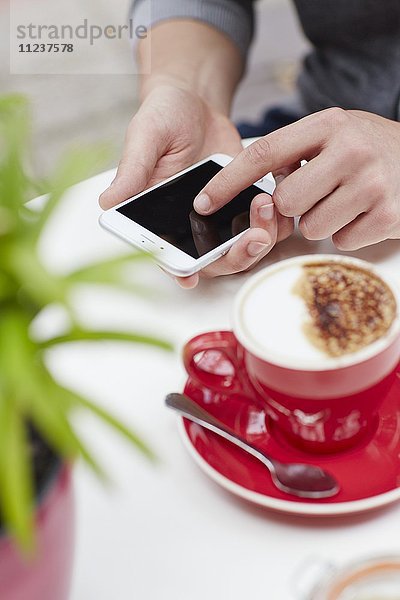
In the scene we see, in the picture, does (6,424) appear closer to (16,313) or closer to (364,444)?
(16,313)

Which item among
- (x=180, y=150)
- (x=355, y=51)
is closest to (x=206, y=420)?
(x=180, y=150)

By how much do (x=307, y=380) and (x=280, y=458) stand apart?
92 millimetres

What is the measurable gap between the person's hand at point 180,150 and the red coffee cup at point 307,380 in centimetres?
16

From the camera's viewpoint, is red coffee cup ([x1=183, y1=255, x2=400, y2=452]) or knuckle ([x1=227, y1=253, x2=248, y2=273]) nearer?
red coffee cup ([x1=183, y1=255, x2=400, y2=452])

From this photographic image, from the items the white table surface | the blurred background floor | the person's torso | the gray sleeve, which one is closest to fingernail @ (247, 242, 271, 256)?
the white table surface

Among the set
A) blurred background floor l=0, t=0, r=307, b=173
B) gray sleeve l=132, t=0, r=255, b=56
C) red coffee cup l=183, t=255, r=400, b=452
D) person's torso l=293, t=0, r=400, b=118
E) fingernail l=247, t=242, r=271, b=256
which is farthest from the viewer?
blurred background floor l=0, t=0, r=307, b=173

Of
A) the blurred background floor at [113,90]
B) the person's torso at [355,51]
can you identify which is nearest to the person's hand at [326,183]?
the person's torso at [355,51]

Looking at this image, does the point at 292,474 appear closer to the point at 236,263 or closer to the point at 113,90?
the point at 236,263

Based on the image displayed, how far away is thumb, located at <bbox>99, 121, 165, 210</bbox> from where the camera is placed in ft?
2.69

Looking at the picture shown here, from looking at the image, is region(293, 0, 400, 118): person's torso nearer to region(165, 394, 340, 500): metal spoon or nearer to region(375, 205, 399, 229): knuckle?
region(375, 205, 399, 229): knuckle

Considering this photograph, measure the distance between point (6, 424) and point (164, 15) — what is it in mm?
1010

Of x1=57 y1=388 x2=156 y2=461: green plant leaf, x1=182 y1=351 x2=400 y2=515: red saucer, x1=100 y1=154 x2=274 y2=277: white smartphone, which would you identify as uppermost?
x1=57 y1=388 x2=156 y2=461: green plant leaf

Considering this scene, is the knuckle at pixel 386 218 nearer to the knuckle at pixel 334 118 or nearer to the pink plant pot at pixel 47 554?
the knuckle at pixel 334 118

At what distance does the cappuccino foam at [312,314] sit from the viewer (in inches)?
20.1
